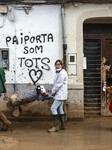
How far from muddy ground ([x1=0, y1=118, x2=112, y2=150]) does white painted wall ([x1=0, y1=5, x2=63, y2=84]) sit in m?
1.43

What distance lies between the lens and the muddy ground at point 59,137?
5.07m

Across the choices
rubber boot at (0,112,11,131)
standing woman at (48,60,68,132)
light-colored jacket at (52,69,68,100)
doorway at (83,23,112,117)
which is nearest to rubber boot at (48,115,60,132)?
standing woman at (48,60,68,132)

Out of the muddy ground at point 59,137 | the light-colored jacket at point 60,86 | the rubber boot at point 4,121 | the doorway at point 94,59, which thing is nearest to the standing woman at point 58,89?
the light-colored jacket at point 60,86

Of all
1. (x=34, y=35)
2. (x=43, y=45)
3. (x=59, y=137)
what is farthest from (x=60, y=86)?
(x=34, y=35)

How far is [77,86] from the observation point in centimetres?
727

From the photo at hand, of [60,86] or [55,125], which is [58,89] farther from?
[55,125]

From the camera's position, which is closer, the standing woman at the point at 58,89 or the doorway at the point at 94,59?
the standing woman at the point at 58,89

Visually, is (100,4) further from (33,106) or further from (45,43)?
(33,106)

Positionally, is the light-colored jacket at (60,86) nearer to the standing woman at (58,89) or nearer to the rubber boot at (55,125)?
the standing woman at (58,89)

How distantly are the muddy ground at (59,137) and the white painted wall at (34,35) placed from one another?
143 cm

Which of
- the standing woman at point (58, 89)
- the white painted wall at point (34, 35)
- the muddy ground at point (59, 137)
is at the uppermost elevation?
the white painted wall at point (34, 35)

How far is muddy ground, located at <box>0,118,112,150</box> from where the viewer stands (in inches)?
200

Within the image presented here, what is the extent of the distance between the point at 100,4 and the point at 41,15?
69.2 inches

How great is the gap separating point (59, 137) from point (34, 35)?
10.2 ft
